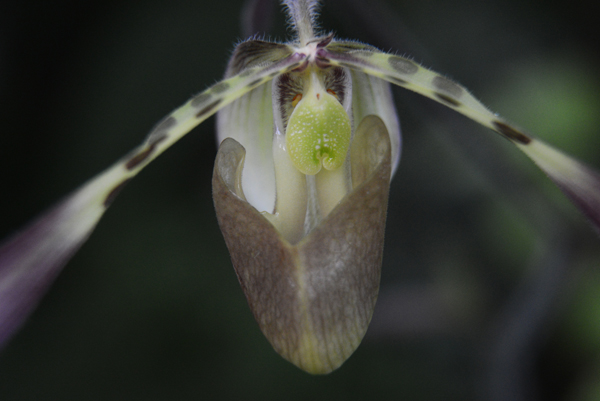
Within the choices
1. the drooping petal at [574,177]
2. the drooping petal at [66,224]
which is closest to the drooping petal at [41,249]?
the drooping petal at [66,224]

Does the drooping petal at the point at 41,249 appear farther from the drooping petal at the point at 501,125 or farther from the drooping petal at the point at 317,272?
the drooping petal at the point at 501,125

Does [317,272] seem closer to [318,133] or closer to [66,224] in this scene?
[318,133]

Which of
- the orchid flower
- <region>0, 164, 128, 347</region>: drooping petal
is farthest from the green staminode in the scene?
<region>0, 164, 128, 347</region>: drooping petal

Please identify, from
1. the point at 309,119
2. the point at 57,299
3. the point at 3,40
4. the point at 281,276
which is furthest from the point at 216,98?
the point at 3,40

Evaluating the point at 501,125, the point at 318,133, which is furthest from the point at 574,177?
the point at 318,133

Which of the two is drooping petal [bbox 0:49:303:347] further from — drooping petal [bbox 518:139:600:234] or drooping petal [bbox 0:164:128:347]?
drooping petal [bbox 518:139:600:234]

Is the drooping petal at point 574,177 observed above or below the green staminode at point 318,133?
below

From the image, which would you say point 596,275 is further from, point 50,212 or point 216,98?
point 50,212

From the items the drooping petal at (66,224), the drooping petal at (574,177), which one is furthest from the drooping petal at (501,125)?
the drooping petal at (66,224)
